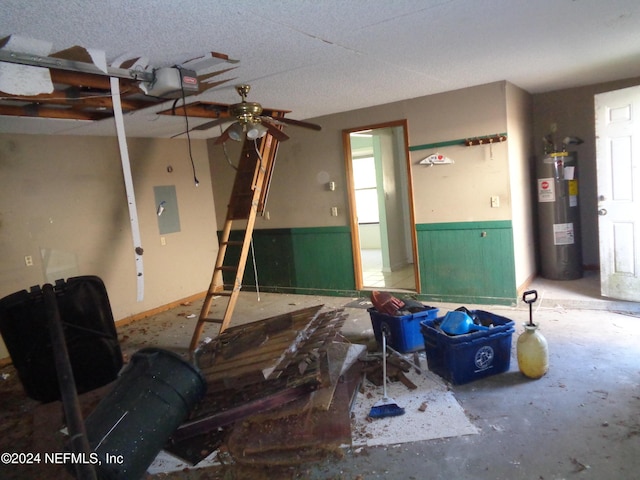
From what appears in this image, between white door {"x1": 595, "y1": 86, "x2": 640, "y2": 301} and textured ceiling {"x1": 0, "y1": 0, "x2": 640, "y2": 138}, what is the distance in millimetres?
457

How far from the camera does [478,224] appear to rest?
4637 mm

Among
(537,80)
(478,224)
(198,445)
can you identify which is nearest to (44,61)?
(198,445)

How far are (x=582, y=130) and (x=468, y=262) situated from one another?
7.64 ft

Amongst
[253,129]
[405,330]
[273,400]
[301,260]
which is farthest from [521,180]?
[273,400]

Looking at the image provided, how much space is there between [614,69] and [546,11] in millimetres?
2542

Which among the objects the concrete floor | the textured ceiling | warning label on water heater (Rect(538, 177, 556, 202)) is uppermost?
the textured ceiling

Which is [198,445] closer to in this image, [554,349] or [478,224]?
[554,349]

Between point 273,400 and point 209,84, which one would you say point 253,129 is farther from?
point 273,400

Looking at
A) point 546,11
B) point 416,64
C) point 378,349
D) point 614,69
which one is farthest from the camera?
point 614,69

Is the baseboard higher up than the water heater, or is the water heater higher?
the water heater

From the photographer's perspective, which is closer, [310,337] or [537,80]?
[310,337]

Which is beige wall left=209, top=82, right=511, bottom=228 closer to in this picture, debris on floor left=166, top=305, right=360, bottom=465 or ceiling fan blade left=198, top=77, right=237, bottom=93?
ceiling fan blade left=198, top=77, right=237, bottom=93

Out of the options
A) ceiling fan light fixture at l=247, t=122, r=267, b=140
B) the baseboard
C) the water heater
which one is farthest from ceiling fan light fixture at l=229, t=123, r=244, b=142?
the water heater

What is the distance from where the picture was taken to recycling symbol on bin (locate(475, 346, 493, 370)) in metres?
3.01
